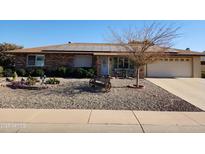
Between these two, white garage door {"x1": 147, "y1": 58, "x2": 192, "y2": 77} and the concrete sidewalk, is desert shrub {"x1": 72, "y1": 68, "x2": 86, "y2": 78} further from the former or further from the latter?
the concrete sidewalk

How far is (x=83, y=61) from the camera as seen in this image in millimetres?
24578

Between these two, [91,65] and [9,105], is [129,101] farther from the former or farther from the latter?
[91,65]

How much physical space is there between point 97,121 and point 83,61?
17978mm

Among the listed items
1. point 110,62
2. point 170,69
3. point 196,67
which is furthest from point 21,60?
point 196,67

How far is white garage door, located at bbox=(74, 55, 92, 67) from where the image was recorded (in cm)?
2453

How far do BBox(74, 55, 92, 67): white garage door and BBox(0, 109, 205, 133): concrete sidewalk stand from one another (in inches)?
637

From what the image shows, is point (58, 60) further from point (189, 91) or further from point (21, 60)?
point (189, 91)

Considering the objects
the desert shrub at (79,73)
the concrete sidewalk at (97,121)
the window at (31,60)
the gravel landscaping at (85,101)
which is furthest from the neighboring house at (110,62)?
the concrete sidewalk at (97,121)

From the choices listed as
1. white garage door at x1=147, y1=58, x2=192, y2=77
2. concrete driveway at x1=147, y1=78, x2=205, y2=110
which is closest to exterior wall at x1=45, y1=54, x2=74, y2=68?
white garage door at x1=147, y1=58, x2=192, y2=77

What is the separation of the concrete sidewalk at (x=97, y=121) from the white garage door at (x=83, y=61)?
53.1 ft

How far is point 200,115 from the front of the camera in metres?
8.14

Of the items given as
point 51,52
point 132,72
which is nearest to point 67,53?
point 51,52

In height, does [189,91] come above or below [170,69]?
below

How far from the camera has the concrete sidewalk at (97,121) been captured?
20.4ft
